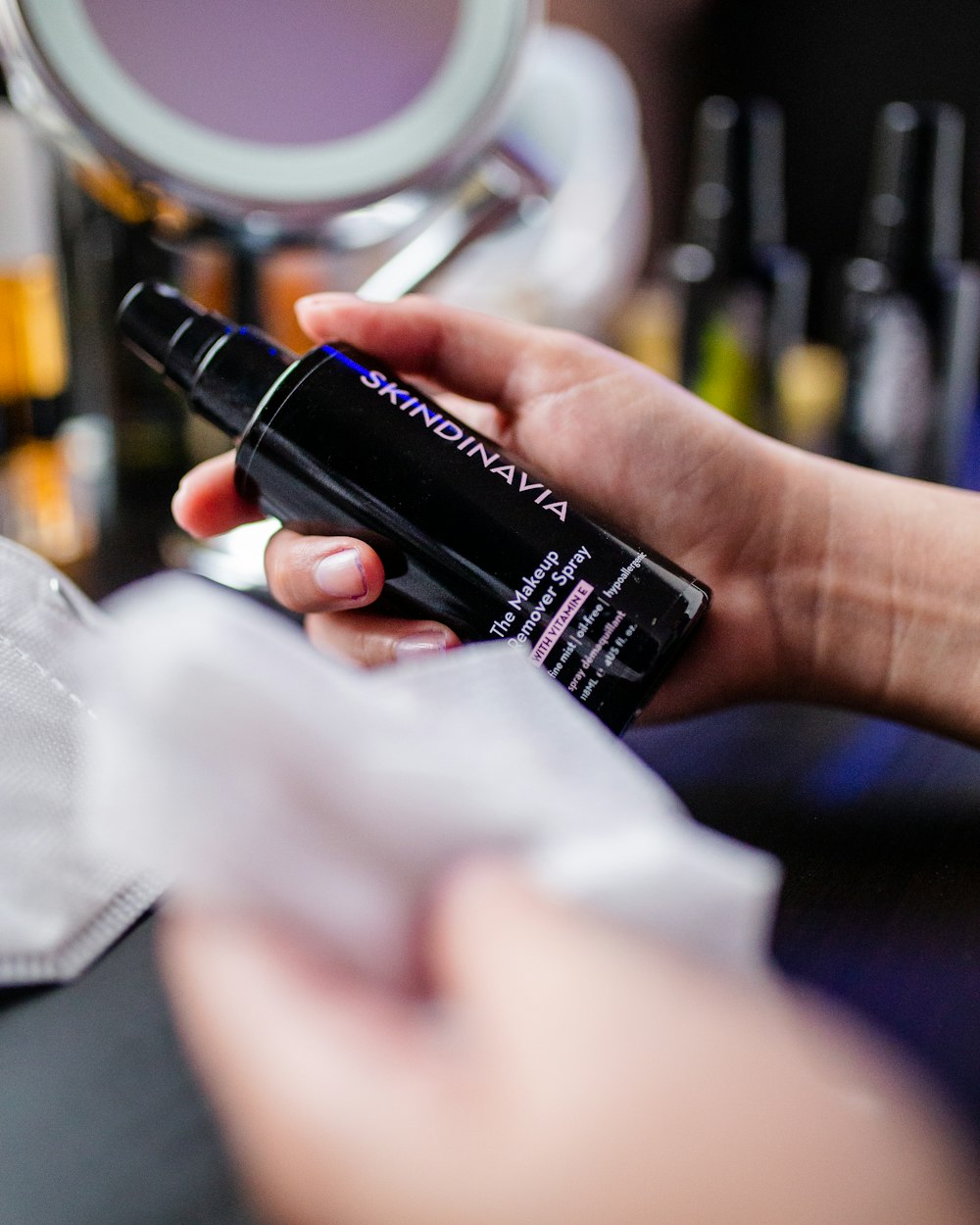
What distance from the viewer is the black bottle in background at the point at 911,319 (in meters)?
0.78

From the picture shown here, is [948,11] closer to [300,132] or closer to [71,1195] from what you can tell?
[300,132]

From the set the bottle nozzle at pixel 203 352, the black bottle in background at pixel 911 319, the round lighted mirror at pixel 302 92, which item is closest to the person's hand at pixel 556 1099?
the bottle nozzle at pixel 203 352

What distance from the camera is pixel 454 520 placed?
1.02 ft

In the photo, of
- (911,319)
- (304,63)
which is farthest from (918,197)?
(304,63)

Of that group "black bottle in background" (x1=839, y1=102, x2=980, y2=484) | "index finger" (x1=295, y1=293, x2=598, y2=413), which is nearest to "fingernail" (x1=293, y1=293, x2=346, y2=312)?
"index finger" (x1=295, y1=293, x2=598, y2=413)

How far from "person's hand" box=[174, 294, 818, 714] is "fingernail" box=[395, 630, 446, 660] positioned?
0.04 meters

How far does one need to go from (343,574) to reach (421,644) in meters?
0.03

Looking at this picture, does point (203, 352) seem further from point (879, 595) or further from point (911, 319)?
point (911, 319)

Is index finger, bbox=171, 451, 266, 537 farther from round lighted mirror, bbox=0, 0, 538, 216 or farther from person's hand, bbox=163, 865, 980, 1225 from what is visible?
person's hand, bbox=163, 865, 980, 1225

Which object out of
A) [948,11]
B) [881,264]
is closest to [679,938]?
[881,264]

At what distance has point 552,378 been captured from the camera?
418 millimetres

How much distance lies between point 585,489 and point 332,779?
0.30 meters

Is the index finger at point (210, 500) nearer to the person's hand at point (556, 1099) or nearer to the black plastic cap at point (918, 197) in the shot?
the person's hand at point (556, 1099)

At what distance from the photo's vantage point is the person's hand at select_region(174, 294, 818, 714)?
40cm
